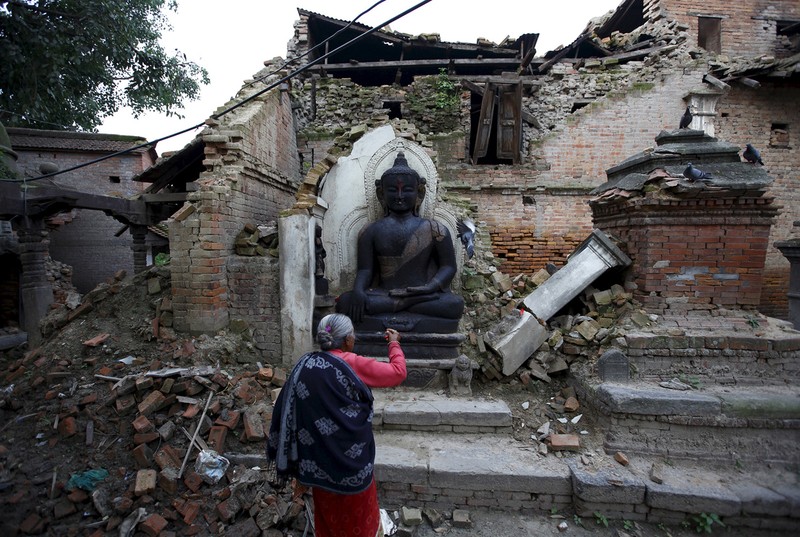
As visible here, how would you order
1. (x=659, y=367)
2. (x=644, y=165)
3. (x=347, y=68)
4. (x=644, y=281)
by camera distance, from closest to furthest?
(x=659, y=367)
(x=644, y=281)
(x=644, y=165)
(x=347, y=68)

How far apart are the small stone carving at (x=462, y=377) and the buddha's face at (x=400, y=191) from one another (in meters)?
2.07

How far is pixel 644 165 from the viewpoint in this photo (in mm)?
4512

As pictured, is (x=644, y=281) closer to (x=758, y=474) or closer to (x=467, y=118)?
(x=758, y=474)

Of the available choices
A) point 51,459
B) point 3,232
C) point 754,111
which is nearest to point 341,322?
point 51,459

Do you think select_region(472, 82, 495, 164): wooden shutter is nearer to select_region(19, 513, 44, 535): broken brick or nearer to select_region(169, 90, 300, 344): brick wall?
select_region(169, 90, 300, 344): brick wall

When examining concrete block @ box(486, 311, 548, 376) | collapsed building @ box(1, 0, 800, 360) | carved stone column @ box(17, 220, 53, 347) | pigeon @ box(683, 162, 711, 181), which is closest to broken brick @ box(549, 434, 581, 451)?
concrete block @ box(486, 311, 548, 376)

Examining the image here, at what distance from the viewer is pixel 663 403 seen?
3.43m

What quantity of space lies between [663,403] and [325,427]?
322cm

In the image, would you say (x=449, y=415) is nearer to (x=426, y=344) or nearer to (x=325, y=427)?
(x=426, y=344)

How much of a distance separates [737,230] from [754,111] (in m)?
9.01

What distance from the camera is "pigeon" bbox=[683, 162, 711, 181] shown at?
156 inches

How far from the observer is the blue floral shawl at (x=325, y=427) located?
7.03ft

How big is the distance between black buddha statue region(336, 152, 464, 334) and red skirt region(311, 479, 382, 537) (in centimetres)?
236

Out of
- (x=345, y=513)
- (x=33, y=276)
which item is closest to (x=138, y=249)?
(x=33, y=276)
